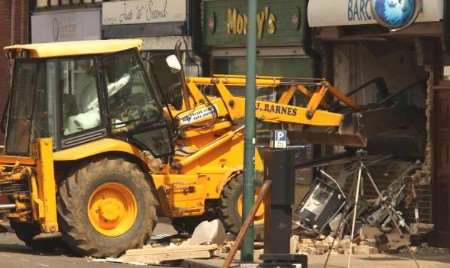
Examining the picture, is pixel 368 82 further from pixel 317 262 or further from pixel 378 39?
pixel 317 262

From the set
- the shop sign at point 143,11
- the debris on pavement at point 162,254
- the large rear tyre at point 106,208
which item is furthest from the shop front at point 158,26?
the debris on pavement at point 162,254

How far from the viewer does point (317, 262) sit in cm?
1258

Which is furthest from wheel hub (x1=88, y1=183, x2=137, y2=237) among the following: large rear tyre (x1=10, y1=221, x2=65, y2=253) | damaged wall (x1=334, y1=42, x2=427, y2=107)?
damaged wall (x1=334, y1=42, x2=427, y2=107)

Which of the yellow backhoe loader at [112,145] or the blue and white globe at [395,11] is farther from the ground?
the blue and white globe at [395,11]

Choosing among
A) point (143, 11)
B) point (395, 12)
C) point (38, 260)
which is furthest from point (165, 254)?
point (143, 11)

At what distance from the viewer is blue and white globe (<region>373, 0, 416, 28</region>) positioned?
13.5 m

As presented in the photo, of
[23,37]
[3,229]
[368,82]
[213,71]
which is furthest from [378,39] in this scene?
[23,37]

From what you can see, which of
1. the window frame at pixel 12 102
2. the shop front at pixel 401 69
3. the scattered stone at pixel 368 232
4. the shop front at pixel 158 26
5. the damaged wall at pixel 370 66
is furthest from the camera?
the shop front at pixel 158 26

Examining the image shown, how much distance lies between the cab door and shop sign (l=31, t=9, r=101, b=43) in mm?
7733

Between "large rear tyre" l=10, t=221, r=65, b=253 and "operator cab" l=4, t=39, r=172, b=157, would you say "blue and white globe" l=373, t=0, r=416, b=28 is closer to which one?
"operator cab" l=4, t=39, r=172, b=157

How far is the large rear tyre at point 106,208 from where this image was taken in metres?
12.8

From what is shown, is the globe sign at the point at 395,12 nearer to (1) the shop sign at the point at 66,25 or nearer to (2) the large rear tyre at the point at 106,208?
(2) the large rear tyre at the point at 106,208

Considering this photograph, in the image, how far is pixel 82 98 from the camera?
1339 cm

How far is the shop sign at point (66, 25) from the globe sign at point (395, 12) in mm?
9067
